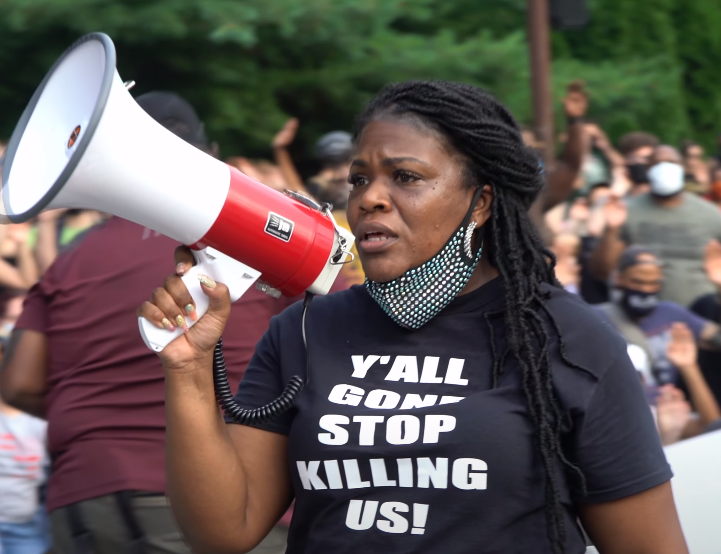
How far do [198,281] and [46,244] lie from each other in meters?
4.48

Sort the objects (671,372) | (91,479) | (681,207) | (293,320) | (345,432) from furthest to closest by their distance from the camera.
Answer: (681,207) → (671,372) → (91,479) → (293,320) → (345,432)

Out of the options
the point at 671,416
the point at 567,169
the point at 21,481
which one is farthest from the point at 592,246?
the point at 21,481

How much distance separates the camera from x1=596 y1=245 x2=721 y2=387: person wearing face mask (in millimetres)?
5387

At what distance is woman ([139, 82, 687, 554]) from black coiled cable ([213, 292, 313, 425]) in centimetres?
3

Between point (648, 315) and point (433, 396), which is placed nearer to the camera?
point (433, 396)

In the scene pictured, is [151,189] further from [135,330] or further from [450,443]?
[135,330]

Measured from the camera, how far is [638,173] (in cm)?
802

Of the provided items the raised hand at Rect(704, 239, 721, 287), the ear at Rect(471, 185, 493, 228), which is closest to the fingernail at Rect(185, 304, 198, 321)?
the ear at Rect(471, 185, 493, 228)

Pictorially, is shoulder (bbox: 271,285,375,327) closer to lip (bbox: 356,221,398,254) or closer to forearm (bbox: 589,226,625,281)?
lip (bbox: 356,221,398,254)

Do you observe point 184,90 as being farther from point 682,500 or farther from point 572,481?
point 572,481

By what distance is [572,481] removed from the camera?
79.0 inches

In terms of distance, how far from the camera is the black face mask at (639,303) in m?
5.49

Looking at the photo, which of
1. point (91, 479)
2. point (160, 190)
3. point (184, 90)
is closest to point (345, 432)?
point (160, 190)

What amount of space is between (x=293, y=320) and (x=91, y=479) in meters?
0.98
